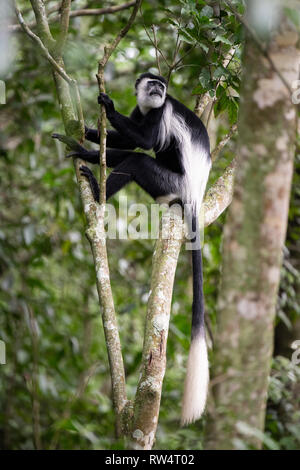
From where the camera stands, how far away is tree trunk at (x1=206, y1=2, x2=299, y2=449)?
0.94m

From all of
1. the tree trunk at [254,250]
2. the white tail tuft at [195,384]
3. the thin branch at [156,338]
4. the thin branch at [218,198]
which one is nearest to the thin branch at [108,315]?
the thin branch at [156,338]

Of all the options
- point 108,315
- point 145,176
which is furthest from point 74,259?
point 108,315

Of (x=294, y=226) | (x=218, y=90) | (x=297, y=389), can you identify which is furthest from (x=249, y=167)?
(x=294, y=226)

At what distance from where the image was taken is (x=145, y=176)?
275 centimetres

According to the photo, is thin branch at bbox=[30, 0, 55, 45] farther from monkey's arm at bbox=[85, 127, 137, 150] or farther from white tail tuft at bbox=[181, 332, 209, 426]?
white tail tuft at bbox=[181, 332, 209, 426]

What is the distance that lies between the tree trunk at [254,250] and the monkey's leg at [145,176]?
5.20ft

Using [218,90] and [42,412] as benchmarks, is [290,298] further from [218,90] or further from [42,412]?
[42,412]

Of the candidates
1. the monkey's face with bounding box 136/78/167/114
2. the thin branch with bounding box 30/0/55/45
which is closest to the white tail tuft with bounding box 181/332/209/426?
the monkey's face with bounding box 136/78/167/114

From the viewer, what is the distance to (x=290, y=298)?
10.1 feet

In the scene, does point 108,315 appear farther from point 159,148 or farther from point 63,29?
point 159,148

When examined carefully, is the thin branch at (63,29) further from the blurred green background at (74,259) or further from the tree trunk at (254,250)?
the tree trunk at (254,250)

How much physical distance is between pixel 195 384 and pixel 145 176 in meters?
1.36

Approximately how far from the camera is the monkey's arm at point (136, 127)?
2.43 meters
